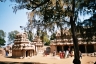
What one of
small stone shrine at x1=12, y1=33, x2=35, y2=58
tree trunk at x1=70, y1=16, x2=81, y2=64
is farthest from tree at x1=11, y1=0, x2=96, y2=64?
small stone shrine at x1=12, y1=33, x2=35, y2=58

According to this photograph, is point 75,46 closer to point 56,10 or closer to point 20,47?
point 56,10

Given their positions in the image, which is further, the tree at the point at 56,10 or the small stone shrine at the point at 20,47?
the small stone shrine at the point at 20,47

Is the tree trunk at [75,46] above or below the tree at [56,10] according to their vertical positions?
below

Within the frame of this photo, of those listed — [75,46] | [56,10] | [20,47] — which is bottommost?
[20,47]

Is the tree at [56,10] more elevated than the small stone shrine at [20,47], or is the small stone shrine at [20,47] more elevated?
the tree at [56,10]

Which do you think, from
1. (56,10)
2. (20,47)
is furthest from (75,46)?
(20,47)

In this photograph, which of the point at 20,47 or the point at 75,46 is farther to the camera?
the point at 20,47

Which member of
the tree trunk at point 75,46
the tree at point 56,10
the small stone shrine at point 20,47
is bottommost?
the small stone shrine at point 20,47

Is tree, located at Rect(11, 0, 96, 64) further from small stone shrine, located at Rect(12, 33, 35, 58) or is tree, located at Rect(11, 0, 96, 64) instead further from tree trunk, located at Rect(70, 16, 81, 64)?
small stone shrine, located at Rect(12, 33, 35, 58)

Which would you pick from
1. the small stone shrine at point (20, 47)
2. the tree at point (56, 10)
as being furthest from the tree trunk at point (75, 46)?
the small stone shrine at point (20, 47)

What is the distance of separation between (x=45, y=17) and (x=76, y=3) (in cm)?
355

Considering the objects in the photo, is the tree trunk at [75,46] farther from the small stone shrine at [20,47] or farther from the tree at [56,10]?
the small stone shrine at [20,47]

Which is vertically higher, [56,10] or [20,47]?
[56,10]

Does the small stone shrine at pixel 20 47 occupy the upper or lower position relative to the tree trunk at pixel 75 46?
lower
